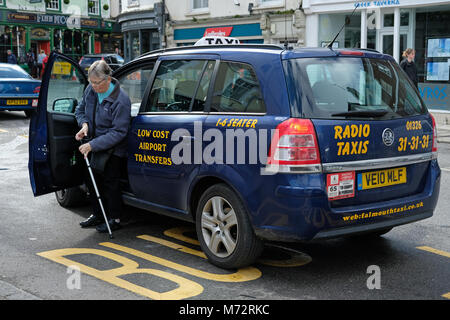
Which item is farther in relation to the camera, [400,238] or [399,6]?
[399,6]

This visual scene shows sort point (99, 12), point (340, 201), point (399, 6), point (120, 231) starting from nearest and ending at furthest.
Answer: point (340, 201)
point (120, 231)
point (399, 6)
point (99, 12)

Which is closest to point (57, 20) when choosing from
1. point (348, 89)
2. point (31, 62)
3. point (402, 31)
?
point (31, 62)

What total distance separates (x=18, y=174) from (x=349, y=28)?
15.5 meters

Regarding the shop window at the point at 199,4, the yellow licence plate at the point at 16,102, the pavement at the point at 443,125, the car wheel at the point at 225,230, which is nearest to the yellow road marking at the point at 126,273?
the car wheel at the point at 225,230

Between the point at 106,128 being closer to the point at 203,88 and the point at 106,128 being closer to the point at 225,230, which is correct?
the point at 203,88

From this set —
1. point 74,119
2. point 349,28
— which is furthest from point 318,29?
point 74,119

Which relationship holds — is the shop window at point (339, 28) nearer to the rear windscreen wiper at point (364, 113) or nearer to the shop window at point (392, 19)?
the shop window at point (392, 19)

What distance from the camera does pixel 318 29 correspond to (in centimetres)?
2297

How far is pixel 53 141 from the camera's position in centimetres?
608

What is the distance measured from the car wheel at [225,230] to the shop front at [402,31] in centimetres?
1298

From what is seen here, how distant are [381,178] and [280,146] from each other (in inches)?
34.9

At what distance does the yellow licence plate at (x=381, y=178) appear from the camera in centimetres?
460

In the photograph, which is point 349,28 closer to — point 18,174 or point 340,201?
point 18,174

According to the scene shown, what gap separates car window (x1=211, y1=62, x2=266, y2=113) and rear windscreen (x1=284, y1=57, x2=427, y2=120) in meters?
0.31
